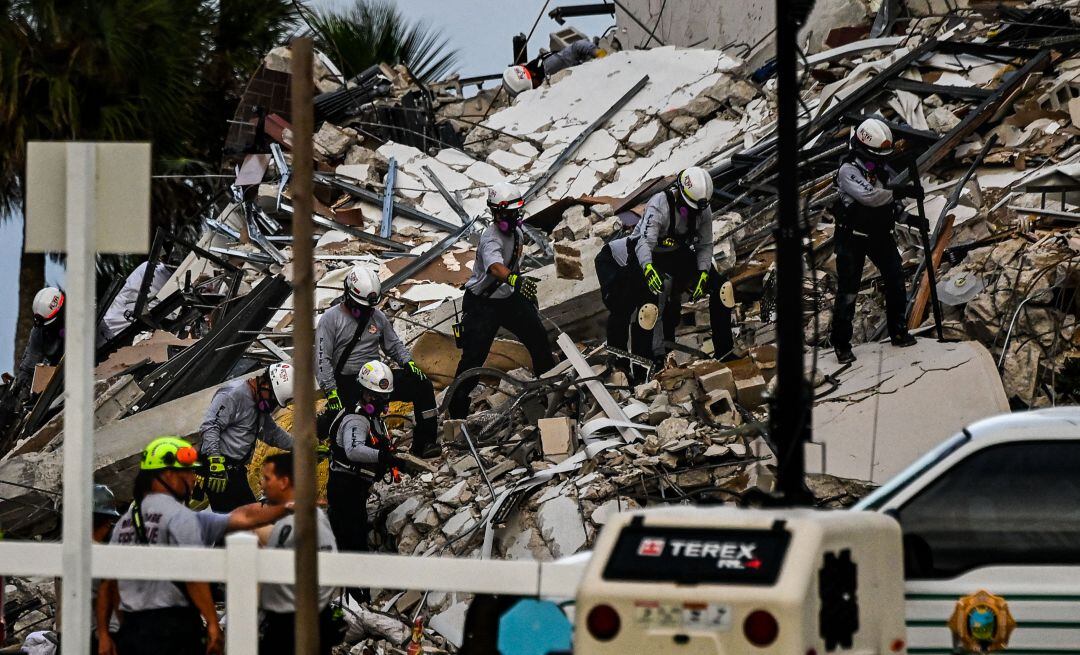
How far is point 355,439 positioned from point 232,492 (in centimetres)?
106

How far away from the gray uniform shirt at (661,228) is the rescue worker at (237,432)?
345 centimetres

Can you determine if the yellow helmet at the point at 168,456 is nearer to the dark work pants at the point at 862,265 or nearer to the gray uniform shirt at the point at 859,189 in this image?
the dark work pants at the point at 862,265

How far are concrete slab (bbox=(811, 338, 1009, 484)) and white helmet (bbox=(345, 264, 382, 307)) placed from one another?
371 cm

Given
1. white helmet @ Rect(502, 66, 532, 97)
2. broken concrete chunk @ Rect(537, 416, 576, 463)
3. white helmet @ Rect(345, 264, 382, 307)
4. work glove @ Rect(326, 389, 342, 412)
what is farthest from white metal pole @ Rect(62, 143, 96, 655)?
white helmet @ Rect(502, 66, 532, 97)

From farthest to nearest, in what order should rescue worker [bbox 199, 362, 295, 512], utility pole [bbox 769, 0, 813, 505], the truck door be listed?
rescue worker [bbox 199, 362, 295, 512]
utility pole [bbox 769, 0, 813, 505]
the truck door

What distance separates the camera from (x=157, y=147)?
68.7ft

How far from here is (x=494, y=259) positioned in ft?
44.8

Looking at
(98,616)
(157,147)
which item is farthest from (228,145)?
(98,616)

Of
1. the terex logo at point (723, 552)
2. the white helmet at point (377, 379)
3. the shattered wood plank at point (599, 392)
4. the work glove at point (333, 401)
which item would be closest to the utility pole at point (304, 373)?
the terex logo at point (723, 552)

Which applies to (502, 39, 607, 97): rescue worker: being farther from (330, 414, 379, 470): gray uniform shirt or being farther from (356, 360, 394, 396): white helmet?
(330, 414, 379, 470): gray uniform shirt

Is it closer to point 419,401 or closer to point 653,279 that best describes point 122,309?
point 419,401

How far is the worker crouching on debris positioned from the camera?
43.3 feet

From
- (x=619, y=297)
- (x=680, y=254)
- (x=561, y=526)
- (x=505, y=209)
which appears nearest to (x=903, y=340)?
(x=680, y=254)

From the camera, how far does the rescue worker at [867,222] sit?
11.5m
